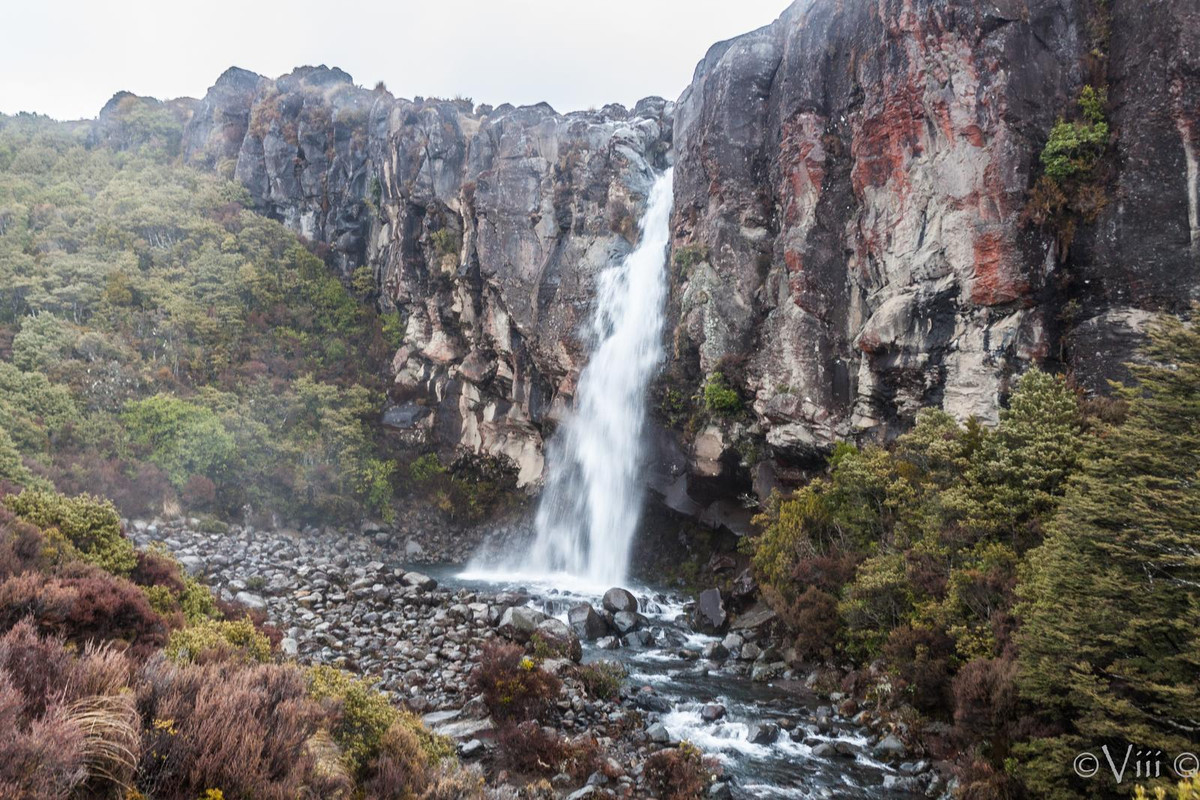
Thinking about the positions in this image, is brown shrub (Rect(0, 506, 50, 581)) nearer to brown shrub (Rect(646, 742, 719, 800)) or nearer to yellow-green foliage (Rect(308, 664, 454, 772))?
yellow-green foliage (Rect(308, 664, 454, 772))

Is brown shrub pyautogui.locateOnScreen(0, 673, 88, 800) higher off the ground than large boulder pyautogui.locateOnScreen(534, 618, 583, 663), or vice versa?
brown shrub pyautogui.locateOnScreen(0, 673, 88, 800)

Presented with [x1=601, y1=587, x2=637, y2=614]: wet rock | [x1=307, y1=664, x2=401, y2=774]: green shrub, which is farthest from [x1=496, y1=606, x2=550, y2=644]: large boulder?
[x1=307, y1=664, x2=401, y2=774]: green shrub

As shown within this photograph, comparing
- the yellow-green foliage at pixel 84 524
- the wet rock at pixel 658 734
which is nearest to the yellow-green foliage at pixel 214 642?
the yellow-green foliage at pixel 84 524

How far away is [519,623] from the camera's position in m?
17.6

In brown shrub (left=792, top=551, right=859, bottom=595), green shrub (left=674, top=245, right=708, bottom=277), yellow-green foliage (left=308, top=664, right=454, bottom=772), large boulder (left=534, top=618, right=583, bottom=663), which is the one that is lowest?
large boulder (left=534, top=618, right=583, bottom=663)

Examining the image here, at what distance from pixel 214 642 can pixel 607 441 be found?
77.0ft

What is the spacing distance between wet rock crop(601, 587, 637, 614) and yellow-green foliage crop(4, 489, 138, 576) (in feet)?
45.3

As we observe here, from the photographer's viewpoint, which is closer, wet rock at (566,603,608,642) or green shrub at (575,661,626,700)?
green shrub at (575,661,626,700)

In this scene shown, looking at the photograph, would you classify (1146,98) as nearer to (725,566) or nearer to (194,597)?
(725,566)

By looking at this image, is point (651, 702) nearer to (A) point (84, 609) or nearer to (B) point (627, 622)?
(B) point (627, 622)

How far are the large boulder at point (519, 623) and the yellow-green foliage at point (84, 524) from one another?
8.91 m

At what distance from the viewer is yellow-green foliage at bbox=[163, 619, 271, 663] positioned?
278 inches

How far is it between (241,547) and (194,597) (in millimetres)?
16949

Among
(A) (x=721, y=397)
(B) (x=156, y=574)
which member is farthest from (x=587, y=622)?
(B) (x=156, y=574)
